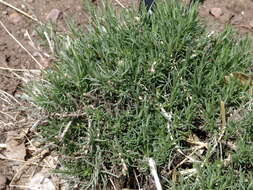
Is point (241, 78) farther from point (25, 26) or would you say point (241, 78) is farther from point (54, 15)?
point (25, 26)

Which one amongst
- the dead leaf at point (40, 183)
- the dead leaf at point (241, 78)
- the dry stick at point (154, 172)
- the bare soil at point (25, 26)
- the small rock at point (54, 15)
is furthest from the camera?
the small rock at point (54, 15)

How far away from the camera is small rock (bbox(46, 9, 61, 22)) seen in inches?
111

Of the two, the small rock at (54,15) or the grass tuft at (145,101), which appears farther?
the small rock at (54,15)

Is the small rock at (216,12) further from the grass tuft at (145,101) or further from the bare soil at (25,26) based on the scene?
the grass tuft at (145,101)

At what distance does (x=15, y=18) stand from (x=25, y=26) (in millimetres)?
96

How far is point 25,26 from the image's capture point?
2807 mm

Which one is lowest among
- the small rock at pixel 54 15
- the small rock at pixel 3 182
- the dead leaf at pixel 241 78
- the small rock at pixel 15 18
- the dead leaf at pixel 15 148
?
the small rock at pixel 3 182

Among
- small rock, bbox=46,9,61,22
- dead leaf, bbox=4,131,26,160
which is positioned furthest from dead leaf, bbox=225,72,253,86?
small rock, bbox=46,9,61,22

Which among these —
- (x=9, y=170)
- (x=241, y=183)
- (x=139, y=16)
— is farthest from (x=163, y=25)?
(x=9, y=170)

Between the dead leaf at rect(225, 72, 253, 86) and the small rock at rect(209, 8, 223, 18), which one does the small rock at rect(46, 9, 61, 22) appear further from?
the dead leaf at rect(225, 72, 253, 86)

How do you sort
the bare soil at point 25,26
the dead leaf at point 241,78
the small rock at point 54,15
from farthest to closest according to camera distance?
the small rock at point 54,15 → the bare soil at point 25,26 → the dead leaf at point 241,78

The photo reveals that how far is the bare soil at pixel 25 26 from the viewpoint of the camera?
2389mm

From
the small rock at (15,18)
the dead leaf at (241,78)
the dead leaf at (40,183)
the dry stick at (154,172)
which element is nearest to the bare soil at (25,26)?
the small rock at (15,18)

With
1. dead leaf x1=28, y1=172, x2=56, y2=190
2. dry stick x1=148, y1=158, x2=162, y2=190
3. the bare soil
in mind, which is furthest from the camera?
the bare soil
